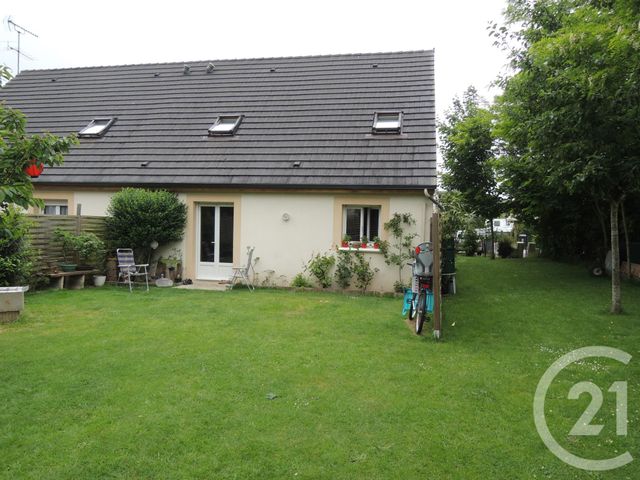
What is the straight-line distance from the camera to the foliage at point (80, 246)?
11445mm

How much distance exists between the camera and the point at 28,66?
66.8 feet

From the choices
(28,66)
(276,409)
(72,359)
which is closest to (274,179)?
(72,359)

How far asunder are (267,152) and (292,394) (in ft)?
30.8

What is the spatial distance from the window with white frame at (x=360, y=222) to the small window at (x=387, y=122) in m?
2.51

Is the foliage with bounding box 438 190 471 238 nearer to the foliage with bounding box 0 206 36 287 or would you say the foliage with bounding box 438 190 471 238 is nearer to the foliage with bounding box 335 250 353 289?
the foliage with bounding box 335 250 353 289

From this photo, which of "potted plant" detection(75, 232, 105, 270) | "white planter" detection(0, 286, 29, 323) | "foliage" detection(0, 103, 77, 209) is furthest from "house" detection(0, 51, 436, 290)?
"foliage" detection(0, 103, 77, 209)

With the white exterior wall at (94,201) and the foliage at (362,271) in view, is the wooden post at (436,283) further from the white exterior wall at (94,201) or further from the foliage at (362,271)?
the white exterior wall at (94,201)

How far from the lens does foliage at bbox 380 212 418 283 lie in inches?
451

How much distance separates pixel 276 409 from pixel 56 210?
12.1 m

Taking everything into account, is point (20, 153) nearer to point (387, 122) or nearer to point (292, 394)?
point (292, 394)

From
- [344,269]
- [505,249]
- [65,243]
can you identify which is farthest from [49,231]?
[505,249]

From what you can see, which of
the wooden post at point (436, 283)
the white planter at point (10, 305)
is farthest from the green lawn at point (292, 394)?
the wooden post at point (436, 283)

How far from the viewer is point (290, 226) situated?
1225 cm

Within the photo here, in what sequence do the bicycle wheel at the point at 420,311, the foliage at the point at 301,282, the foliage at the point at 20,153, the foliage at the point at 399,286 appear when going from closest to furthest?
the foliage at the point at 20,153, the bicycle wheel at the point at 420,311, the foliage at the point at 399,286, the foliage at the point at 301,282
